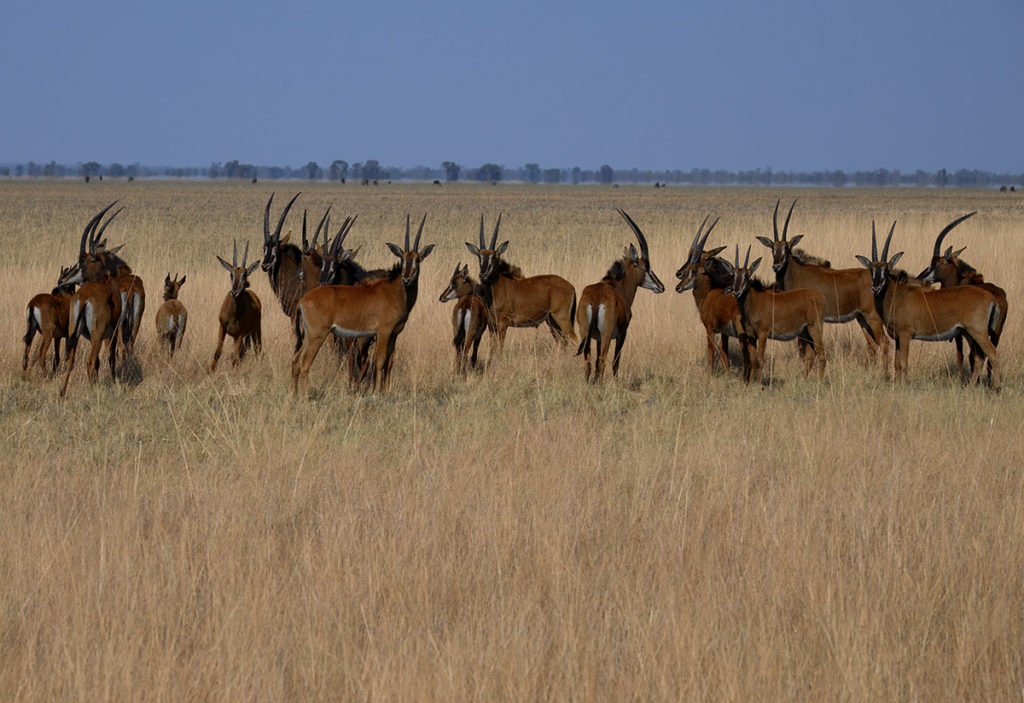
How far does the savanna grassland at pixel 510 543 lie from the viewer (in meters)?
3.91

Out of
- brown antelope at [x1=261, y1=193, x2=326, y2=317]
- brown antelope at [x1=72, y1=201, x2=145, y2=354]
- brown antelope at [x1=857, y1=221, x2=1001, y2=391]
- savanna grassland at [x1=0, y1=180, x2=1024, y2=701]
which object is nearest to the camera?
savanna grassland at [x1=0, y1=180, x2=1024, y2=701]

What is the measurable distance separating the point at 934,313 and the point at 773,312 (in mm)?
1478

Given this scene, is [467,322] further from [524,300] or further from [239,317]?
[239,317]

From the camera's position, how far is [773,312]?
33.2 feet

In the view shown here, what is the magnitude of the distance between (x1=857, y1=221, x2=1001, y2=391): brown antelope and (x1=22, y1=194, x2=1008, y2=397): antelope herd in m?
0.01

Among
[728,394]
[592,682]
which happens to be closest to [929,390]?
[728,394]

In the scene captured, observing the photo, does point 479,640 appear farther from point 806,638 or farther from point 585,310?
point 585,310

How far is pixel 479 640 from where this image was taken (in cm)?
405

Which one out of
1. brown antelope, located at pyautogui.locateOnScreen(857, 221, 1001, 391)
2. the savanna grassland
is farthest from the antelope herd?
the savanna grassland

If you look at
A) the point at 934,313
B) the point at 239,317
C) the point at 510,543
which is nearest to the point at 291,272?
the point at 239,317

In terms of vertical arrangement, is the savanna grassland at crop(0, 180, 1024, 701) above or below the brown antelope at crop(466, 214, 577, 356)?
below

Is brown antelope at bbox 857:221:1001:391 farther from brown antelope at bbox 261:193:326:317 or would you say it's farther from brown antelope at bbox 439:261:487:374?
brown antelope at bbox 261:193:326:317

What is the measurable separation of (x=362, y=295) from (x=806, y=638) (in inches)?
233

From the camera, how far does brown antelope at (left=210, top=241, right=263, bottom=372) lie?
10.1 meters
